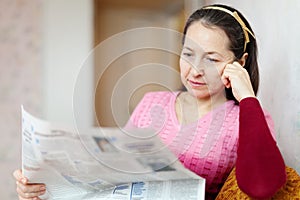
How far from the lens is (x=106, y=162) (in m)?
0.78

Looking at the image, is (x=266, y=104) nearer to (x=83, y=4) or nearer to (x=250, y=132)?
(x=250, y=132)

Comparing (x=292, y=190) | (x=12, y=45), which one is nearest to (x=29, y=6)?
(x=12, y=45)

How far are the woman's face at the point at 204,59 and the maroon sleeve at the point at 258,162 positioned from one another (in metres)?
0.18

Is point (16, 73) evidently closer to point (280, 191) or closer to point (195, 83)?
point (195, 83)

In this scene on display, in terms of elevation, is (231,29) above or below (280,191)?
above

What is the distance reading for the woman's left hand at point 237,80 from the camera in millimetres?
877

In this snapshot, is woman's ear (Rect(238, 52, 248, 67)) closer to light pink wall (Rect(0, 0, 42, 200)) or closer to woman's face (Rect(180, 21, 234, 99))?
woman's face (Rect(180, 21, 234, 99))

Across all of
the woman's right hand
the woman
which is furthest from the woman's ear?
the woman's right hand

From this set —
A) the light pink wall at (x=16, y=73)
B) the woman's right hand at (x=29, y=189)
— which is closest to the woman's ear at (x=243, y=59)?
the woman's right hand at (x=29, y=189)

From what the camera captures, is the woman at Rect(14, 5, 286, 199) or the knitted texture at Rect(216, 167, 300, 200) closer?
the knitted texture at Rect(216, 167, 300, 200)

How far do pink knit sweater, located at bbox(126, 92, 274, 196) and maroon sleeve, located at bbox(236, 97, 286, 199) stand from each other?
0.14 metres

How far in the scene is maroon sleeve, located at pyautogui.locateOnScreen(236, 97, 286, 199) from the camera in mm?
770

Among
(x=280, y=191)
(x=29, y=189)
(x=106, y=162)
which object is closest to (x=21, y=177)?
(x=29, y=189)

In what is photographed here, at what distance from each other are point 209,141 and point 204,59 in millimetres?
170
